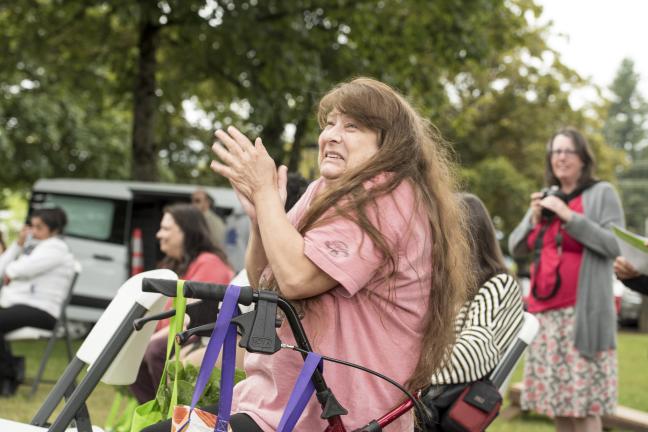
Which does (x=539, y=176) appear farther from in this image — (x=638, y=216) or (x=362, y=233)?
(x=638, y=216)

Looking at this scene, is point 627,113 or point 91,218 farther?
point 627,113

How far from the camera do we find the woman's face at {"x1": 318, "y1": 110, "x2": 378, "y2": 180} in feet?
8.25

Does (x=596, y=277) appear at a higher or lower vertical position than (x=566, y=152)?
lower

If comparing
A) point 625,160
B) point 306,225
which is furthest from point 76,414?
point 625,160

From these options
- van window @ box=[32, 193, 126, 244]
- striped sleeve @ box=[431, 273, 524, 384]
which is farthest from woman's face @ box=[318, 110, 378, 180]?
van window @ box=[32, 193, 126, 244]

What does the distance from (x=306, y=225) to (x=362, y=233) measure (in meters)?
0.16

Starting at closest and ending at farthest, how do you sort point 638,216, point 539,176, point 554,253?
point 554,253 < point 539,176 < point 638,216

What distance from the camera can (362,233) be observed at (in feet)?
7.54

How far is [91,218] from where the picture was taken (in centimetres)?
1285

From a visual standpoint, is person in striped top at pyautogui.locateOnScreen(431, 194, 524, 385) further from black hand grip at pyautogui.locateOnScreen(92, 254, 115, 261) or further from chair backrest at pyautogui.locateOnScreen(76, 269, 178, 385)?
black hand grip at pyautogui.locateOnScreen(92, 254, 115, 261)

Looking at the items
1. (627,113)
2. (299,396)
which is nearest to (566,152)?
(299,396)

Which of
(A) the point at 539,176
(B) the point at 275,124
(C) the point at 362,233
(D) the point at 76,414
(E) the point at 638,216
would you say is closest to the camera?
(C) the point at 362,233

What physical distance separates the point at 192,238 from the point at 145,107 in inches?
290

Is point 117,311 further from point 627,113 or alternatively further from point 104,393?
point 627,113
